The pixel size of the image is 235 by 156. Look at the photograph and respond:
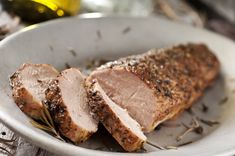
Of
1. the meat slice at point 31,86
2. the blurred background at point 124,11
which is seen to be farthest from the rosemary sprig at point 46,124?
the blurred background at point 124,11

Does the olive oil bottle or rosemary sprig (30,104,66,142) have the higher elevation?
the olive oil bottle

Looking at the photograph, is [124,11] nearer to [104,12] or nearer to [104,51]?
[104,12]

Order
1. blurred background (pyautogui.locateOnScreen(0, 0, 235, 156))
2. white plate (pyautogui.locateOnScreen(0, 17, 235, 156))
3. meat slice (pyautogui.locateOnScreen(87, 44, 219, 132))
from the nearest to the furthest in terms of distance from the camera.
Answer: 1. white plate (pyautogui.locateOnScreen(0, 17, 235, 156))
2. blurred background (pyautogui.locateOnScreen(0, 0, 235, 156))
3. meat slice (pyautogui.locateOnScreen(87, 44, 219, 132))

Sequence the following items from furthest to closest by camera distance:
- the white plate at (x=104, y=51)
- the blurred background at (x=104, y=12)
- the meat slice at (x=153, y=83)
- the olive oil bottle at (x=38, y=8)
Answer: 1. the olive oil bottle at (x=38, y=8)
2. the meat slice at (x=153, y=83)
3. the blurred background at (x=104, y=12)
4. the white plate at (x=104, y=51)

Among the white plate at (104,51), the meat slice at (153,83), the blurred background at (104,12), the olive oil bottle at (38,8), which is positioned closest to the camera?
the white plate at (104,51)

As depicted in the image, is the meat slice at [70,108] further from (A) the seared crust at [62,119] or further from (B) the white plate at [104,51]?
(B) the white plate at [104,51]

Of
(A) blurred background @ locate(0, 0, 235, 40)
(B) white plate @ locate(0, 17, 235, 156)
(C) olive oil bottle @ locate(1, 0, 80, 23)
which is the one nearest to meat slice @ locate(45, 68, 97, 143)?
(B) white plate @ locate(0, 17, 235, 156)

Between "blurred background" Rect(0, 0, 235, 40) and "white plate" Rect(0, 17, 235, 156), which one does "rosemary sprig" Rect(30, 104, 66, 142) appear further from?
"blurred background" Rect(0, 0, 235, 40)

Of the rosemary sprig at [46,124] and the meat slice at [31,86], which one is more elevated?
the meat slice at [31,86]
